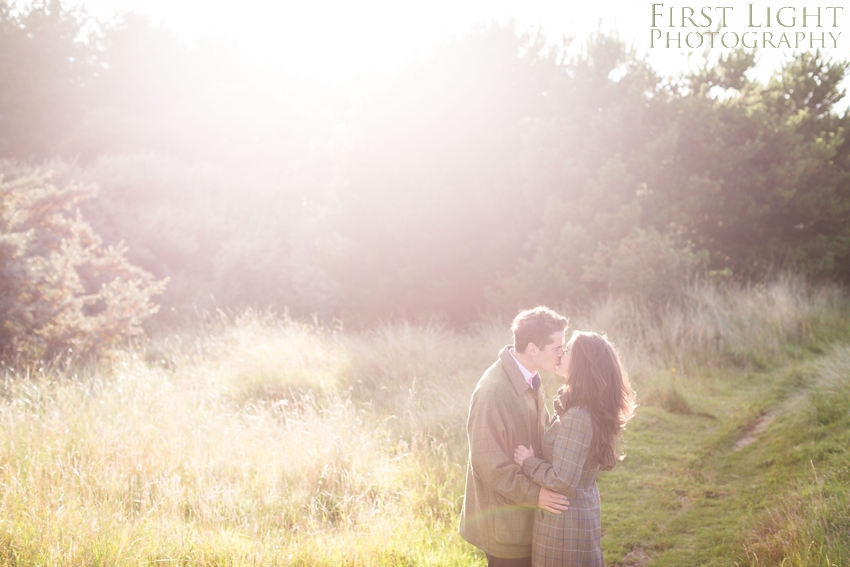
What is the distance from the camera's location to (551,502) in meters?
3.21

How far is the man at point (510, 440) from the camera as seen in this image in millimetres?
3230

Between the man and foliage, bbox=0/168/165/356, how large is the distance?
28.3 feet

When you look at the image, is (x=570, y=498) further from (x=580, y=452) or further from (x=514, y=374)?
(x=514, y=374)

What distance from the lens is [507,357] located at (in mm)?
3406

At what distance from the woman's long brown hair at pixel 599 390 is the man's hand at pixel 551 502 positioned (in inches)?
11.3

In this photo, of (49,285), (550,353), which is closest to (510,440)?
(550,353)

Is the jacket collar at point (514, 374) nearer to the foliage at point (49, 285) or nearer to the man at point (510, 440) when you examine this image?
the man at point (510, 440)

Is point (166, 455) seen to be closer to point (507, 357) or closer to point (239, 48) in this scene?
point (507, 357)

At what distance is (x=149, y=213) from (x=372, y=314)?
7330 mm

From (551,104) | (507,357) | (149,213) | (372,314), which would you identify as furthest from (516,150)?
(507,357)

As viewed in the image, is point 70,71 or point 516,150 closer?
point 516,150

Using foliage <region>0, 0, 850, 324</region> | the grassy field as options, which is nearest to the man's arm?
the grassy field

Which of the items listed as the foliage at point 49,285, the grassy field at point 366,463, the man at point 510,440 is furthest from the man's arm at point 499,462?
the foliage at point 49,285

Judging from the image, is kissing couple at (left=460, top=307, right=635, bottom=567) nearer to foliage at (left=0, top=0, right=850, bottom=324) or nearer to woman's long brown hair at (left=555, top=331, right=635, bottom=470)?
woman's long brown hair at (left=555, top=331, right=635, bottom=470)
